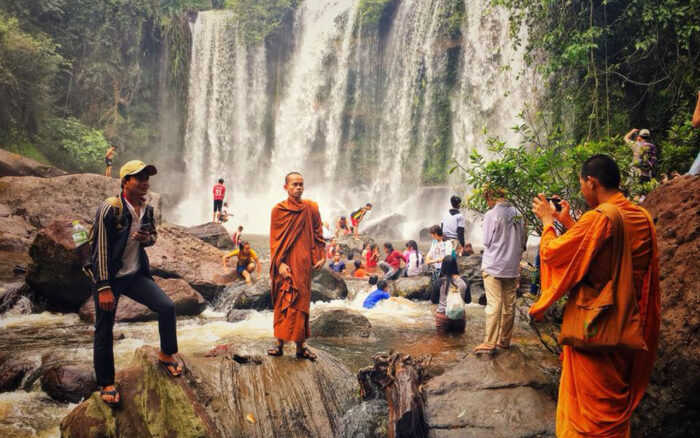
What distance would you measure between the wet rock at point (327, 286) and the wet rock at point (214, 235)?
568 centimetres

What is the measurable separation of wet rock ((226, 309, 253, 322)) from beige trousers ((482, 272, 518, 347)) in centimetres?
477

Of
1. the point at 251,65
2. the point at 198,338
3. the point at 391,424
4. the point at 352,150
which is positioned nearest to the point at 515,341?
the point at 391,424

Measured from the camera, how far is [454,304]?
6711mm

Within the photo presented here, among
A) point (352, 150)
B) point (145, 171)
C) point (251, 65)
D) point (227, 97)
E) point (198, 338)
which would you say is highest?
point (251, 65)

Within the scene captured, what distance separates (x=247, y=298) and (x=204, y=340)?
198cm

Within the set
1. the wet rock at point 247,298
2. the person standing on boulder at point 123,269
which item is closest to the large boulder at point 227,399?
the person standing on boulder at point 123,269

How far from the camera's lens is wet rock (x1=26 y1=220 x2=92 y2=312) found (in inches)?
320

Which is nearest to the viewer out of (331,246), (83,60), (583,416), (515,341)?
(583,416)

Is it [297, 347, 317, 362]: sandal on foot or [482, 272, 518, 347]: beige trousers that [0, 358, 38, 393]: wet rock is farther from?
[482, 272, 518, 347]: beige trousers

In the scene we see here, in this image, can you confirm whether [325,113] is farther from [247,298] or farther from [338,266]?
[247,298]

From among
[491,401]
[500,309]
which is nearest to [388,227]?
[500,309]

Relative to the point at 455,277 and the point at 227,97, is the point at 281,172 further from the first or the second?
the point at 455,277

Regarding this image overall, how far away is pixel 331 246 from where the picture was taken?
15047mm

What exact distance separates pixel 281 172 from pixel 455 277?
2607cm
